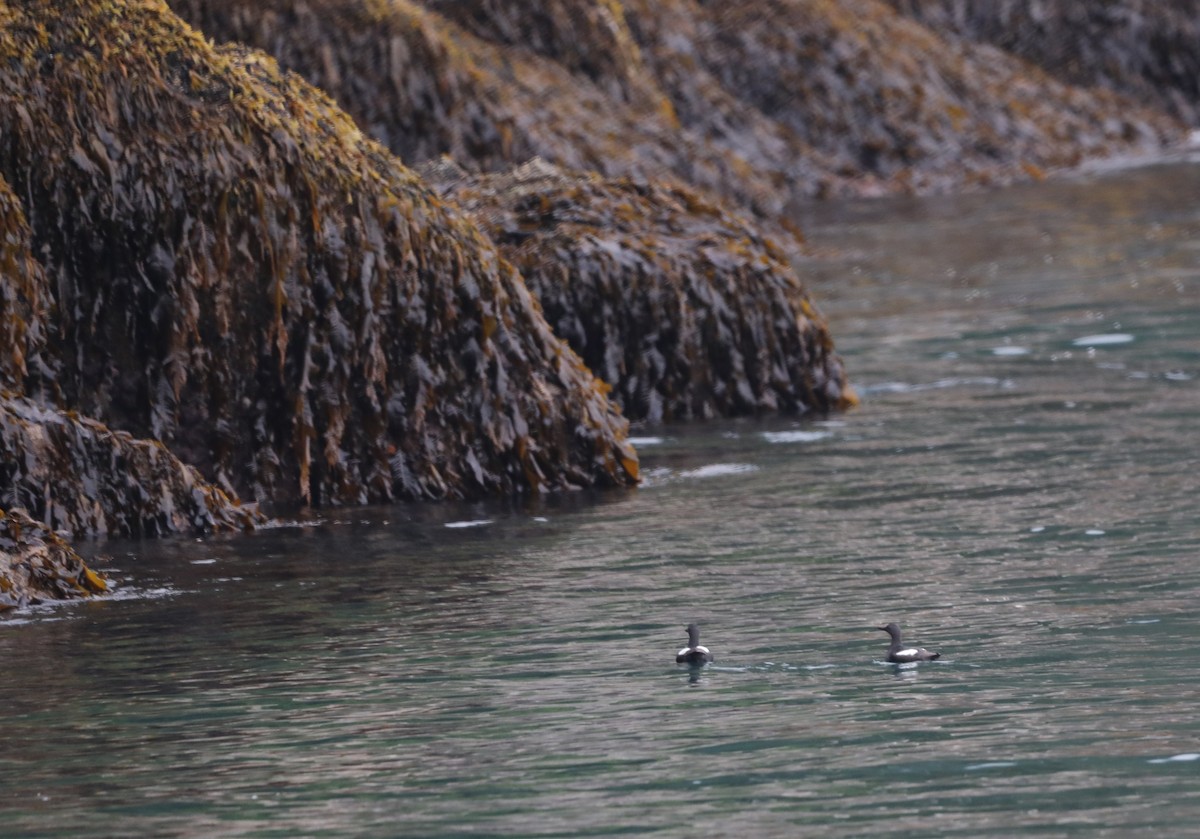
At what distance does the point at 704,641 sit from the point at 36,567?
3400 mm

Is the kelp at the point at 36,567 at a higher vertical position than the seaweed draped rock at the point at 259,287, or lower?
lower

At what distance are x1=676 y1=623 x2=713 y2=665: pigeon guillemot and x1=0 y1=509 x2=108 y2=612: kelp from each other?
334 centimetres

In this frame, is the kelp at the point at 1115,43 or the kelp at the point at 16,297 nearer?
the kelp at the point at 16,297

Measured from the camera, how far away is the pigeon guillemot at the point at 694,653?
9148 mm

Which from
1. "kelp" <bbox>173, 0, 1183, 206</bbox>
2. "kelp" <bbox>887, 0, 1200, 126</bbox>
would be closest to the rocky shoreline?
"kelp" <bbox>173, 0, 1183, 206</bbox>

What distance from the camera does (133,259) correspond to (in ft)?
44.1

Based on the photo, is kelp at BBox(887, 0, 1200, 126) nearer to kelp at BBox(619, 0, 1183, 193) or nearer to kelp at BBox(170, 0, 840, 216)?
kelp at BBox(619, 0, 1183, 193)

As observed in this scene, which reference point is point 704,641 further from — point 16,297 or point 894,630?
point 16,297

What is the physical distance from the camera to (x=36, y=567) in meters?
11.0

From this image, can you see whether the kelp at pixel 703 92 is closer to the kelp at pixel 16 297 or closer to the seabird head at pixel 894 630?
the kelp at pixel 16 297

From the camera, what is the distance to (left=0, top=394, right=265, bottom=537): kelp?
40.3 ft

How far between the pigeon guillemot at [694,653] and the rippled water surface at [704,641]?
0.21 feet

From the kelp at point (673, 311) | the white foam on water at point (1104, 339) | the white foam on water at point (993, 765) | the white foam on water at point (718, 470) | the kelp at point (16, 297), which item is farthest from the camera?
the white foam on water at point (1104, 339)

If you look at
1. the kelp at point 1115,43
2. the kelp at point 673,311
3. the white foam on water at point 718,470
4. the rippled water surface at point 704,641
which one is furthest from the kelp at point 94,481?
the kelp at point 1115,43
